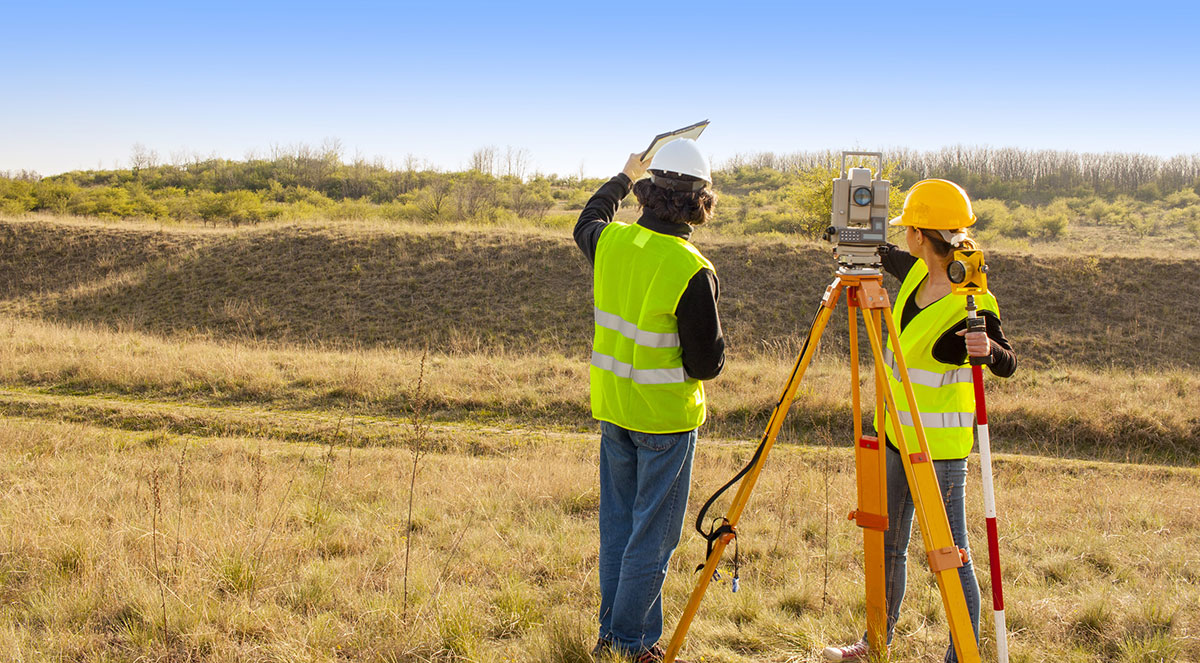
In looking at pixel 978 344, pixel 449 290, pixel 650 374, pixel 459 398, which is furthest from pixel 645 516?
pixel 449 290

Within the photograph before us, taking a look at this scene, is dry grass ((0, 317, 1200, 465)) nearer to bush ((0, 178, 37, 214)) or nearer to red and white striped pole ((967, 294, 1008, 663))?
red and white striped pole ((967, 294, 1008, 663))

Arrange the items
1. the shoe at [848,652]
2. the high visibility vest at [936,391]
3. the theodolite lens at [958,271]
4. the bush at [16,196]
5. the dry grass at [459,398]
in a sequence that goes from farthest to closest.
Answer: the bush at [16,196], the dry grass at [459,398], the shoe at [848,652], the high visibility vest at [936,391], the theodolite lens at [958,271]

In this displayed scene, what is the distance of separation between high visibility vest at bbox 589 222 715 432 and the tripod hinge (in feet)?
2.38

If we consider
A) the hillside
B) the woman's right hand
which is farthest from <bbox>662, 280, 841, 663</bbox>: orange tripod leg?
the hillside

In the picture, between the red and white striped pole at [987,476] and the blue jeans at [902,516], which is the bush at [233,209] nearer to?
the blue jeans at [902,516]

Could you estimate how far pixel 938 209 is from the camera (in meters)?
2.72

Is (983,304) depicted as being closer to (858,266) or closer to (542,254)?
(858,266)

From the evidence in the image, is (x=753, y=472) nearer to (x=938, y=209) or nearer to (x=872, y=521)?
(x=872, y=521)

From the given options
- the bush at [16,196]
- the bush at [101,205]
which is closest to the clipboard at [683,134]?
the bush at [101,205]

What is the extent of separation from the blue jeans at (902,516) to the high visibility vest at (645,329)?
89 centimetres

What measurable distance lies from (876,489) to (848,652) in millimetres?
748

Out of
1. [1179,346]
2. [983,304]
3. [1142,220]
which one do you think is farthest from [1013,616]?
[1142,220]

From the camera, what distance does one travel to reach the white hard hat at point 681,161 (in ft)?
8.52

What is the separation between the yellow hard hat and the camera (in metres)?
2.71
